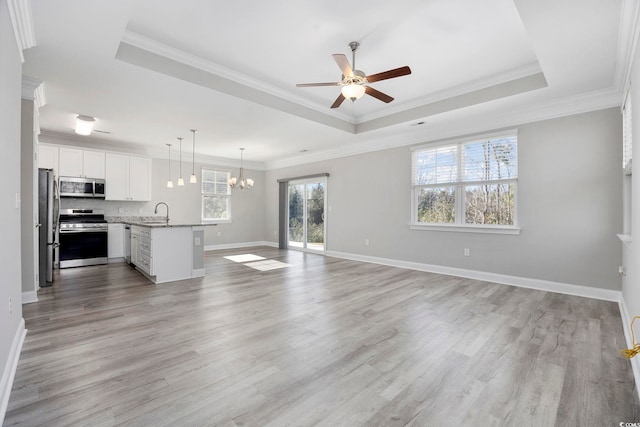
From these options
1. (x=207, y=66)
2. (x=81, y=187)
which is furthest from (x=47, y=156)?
(x=207, y=66)

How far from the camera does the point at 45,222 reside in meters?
4.05

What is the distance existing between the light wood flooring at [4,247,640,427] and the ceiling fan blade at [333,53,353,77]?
2.44m

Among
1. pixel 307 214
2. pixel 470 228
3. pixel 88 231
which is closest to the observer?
pixel 470 228

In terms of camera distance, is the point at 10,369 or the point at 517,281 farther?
the point at 517,281

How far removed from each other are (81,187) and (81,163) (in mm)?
506

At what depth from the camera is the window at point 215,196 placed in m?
8.34

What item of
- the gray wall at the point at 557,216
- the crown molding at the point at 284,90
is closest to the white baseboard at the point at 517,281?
the gray wall at the point at 557,216

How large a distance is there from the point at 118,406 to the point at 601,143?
5.58 m

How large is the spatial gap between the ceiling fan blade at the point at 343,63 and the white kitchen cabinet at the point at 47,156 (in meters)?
6.21

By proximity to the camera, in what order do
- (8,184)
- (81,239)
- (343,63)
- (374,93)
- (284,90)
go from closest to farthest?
(8,184), (343,63), (374,93), (284,90), (81,239)

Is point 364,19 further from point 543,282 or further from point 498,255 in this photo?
point 543,282

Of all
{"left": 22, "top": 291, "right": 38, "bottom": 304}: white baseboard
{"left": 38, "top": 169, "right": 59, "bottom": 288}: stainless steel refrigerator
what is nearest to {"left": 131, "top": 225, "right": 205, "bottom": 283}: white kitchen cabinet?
{"left": 38, "top": 169, "right": 59, "bottom": 288}: stainless steel refrigerator

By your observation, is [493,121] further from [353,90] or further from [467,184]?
[353,90]

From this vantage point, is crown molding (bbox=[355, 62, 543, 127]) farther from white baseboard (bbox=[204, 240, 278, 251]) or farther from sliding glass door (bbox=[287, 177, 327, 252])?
white baseboard (bbox=[204, 240, 278, 251])
